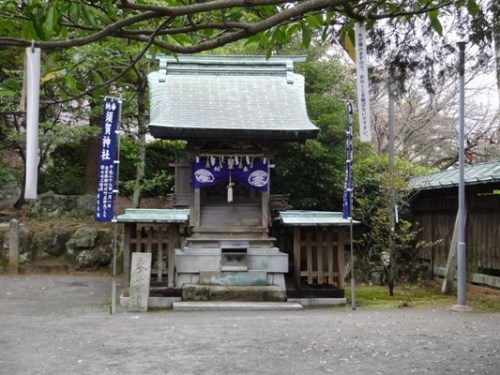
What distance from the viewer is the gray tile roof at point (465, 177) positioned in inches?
Answer: 444

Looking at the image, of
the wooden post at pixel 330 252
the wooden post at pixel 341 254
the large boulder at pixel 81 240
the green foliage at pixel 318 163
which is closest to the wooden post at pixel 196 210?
the wooden post at pixel 330 252

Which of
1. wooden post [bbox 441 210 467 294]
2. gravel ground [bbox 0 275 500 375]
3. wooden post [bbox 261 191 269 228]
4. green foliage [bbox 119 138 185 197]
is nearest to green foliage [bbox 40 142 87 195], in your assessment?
green foliage [bbox 119 138 185 197]

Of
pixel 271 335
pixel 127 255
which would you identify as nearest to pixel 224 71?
pixel 127 255

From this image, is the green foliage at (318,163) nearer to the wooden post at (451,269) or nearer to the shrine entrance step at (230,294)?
the wooden post at (451,269)

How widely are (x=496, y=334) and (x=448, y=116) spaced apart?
16.9 m

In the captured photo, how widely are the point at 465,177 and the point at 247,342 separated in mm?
7640

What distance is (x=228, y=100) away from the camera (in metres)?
12.7

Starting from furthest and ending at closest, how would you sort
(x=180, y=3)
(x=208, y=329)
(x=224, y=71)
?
(x=224, y=71) < (x=208, y=329) < (x=180, y=3)

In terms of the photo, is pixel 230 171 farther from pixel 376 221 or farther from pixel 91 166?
pixel 91 166

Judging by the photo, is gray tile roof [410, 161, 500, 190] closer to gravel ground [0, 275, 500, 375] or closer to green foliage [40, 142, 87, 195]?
gravel ground [0, 275, 500, 375]

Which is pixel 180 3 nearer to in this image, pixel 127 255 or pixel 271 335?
pixel 271 335

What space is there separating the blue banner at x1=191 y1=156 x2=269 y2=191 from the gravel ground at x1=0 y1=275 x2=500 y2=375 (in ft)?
10.0

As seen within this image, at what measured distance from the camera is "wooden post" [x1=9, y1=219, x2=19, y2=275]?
1542 centimetres

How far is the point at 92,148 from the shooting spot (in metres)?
18.7
